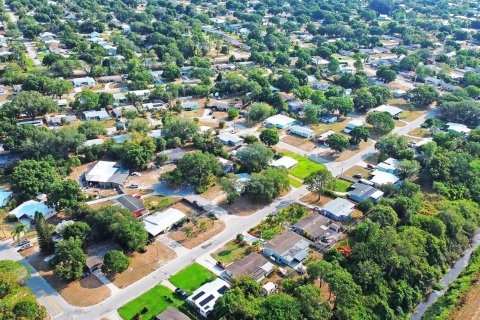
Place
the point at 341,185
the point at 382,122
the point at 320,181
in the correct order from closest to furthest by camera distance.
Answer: the point at 320,181
the point at 341,185
the point at 382,122

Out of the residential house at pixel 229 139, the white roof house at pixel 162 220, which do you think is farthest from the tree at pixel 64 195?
the residential house at pixel 229 139

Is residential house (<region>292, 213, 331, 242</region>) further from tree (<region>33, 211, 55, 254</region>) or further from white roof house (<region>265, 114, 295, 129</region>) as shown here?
white roof house (<region>265, 114, 295, 129</region>)

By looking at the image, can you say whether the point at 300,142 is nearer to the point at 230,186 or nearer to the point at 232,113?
the point at 232,113

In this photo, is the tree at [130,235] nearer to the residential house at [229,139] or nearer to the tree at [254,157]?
the tree at [254,157]

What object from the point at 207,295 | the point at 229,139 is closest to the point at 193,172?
the point at 229,139

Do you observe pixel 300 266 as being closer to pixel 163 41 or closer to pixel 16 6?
pixel 163 41
